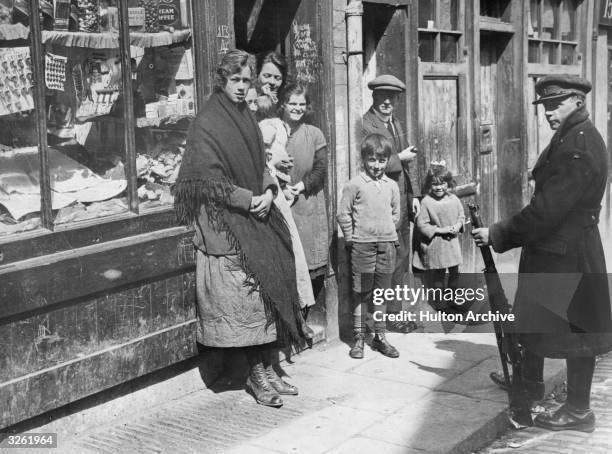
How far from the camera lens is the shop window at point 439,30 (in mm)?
7984

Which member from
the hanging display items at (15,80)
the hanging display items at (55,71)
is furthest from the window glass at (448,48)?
the hanging display items at (15,80)

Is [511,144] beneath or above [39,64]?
beneath

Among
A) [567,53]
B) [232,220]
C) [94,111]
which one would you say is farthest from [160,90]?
[567,53]

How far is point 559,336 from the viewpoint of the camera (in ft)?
16.4

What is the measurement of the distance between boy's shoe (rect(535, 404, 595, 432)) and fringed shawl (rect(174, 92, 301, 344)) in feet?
5.43

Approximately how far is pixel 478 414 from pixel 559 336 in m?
0.67

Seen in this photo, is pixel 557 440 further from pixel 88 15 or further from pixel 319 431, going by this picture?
pixel 88 15

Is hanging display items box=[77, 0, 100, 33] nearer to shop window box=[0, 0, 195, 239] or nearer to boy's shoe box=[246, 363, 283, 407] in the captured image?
shop window box=[0, 0, 195, 239]

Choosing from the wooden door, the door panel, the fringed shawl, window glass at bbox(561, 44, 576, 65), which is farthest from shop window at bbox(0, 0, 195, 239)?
window glass at bbox(561, 44, 576, 65)

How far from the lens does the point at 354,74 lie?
255 inches

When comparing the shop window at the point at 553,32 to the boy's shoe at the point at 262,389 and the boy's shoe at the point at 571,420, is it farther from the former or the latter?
the boy's shoe at the point at 262,389

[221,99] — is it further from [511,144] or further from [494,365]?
[511,144]

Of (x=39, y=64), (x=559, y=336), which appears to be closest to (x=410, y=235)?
(x=559, y=336)

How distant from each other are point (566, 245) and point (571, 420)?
1046mm
